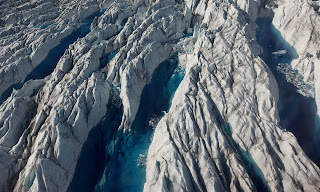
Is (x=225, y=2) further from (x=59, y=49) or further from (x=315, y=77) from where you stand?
(x=59, y=49)

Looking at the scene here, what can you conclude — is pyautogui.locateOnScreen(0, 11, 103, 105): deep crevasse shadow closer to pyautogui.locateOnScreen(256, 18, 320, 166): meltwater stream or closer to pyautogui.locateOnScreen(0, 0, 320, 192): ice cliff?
pyautogui.locateOnScreen(0, 0, 320, 192): ice cliff

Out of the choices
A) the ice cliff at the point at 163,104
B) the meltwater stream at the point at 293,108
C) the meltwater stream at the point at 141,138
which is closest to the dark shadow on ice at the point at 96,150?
the ice cliff at the point at 163,104

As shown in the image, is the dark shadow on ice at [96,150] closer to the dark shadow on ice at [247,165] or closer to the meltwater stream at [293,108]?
the dark shadow on ice at [247,165]

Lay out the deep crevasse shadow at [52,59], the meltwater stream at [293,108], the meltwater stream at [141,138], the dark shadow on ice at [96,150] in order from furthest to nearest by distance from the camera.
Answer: the deep crevasse shadow at [52,59], the meltwater stream at [293,108], the dark shadow on ice at [96,150], the meltwater stream at [141,138]

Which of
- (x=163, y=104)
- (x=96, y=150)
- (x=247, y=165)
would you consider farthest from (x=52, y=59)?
(x=247, y=165)

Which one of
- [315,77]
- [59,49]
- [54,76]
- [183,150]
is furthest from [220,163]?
[59,49]

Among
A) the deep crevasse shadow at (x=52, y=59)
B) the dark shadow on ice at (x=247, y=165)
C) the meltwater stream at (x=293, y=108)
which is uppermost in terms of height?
the deep crevasse shadow at (x=52, y=59)

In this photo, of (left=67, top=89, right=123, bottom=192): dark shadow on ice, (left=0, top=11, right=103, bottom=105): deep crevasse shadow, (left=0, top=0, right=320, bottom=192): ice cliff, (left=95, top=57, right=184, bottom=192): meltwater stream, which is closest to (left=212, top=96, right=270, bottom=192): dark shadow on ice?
(left=0, top=0, right=320, bottom=192): ice cliff
